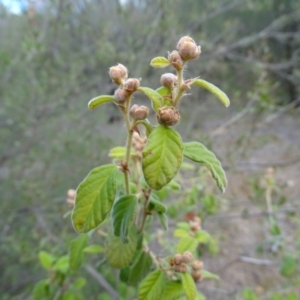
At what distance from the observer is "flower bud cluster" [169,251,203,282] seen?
0.78 m

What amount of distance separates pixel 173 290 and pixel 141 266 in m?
0.11

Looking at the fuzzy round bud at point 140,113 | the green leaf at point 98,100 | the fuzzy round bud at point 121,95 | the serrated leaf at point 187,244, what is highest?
the green leaf at point 98,100

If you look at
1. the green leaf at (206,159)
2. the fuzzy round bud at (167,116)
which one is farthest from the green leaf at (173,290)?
the fuzzy round bud at (167,116)

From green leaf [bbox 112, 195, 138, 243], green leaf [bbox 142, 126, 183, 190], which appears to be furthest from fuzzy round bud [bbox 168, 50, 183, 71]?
green leaf [bbox 112, 195, 138, 243]

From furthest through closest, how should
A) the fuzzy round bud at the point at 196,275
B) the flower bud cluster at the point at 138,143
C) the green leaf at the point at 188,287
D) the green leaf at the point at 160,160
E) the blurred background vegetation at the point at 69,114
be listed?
the blurred background vegetation at the point at 69,114 < the flower bud cluster at the point at 138,143 < the fuzzy round bud at the point at 196,275 < the green leaf at the point at 188,287 < the green leaf at the point at 160,160

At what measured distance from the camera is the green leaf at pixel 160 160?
1.91ft

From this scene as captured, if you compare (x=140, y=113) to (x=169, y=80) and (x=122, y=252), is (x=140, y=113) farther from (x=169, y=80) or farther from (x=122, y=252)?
(x=122, y=252)

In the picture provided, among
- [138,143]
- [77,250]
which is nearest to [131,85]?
[138,143]

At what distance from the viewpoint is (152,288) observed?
0.76m

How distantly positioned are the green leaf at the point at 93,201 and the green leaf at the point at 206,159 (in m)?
0.14

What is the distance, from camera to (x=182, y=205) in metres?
1.74

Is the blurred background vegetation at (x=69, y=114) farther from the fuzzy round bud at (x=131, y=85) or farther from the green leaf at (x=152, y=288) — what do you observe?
the fuzzy round bud at (x=131, y=85)

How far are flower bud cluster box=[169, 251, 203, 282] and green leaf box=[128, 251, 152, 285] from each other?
0.07m

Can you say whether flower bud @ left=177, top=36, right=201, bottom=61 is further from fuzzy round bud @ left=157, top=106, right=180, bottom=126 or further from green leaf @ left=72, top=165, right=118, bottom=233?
green leaf @ left=72, top=165, right=118, bottom=233
